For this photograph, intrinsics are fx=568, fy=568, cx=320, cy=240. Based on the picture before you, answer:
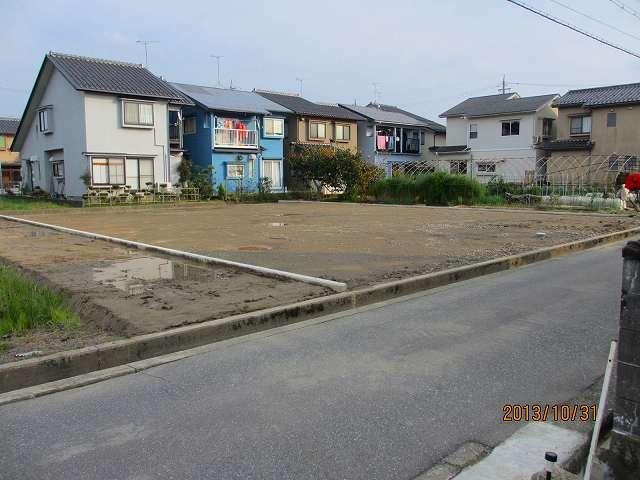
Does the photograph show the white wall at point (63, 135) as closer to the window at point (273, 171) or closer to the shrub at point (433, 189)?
the window at point (273, 171)

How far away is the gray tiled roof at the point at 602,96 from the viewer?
37.3 m

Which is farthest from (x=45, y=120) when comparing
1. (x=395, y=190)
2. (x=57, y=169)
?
(x=395, y=190)

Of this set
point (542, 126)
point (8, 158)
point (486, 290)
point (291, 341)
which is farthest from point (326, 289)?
point (8, 158)

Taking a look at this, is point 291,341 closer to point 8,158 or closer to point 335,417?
point 335,417

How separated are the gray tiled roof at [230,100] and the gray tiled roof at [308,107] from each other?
166 cm

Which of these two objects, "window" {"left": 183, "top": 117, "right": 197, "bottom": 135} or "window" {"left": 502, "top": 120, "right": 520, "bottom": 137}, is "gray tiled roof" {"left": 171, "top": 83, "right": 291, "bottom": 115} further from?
"window" {"left": 502, "top": 120, "right": 520, "bottom": 137}

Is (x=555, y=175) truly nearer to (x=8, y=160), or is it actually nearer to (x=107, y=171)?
(x=107, y=171)

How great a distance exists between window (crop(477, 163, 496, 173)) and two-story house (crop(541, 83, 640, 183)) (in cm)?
373

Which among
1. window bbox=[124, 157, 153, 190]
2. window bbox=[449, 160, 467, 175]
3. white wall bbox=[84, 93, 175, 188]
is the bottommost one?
window bbox=[124, 157, 153, 190]

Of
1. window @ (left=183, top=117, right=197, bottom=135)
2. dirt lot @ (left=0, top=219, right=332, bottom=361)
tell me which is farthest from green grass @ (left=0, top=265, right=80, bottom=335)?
window @ (left=183, top=117, right=197, bottom=135)

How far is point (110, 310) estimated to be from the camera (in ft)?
20.6

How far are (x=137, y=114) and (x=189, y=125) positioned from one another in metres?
6.39

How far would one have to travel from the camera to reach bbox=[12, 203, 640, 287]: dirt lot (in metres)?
9.82

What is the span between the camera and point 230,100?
3766 centimetres
